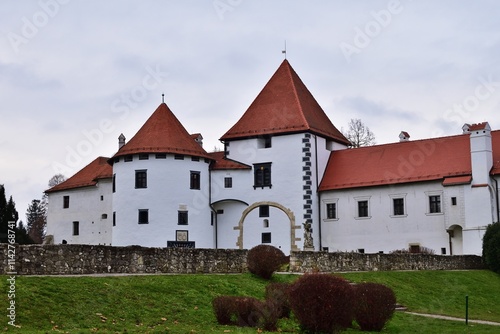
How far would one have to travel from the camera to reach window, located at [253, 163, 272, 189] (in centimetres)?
4578

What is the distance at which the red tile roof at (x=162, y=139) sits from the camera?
4425cm

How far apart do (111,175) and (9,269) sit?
31.2 m

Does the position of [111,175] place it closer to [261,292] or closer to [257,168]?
[257,168]

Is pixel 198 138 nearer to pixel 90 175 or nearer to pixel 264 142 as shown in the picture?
pixel 264 142

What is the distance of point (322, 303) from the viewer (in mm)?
16172

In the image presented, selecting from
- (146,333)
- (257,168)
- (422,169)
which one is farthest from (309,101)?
(146,333)

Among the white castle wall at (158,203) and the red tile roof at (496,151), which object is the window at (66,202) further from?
the red tile roof at (496,151)

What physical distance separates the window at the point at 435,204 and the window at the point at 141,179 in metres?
16.6

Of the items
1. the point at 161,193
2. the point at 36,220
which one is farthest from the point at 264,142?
the point at 36,220

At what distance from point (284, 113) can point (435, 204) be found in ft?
36.8

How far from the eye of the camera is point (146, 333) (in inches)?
578

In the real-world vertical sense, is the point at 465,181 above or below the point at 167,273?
above

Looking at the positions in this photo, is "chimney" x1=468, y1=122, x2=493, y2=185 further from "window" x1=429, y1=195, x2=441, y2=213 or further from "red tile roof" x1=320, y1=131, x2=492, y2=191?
"window" x1=429, y1=195, x2=441, y2=213

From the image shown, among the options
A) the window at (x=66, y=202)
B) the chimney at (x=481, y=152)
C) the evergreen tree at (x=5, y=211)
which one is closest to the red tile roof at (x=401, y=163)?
the chimney at (x=481, y=152)
